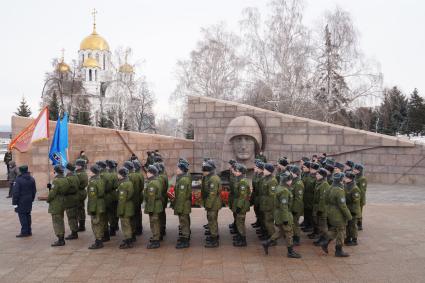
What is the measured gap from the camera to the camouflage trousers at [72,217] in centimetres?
782

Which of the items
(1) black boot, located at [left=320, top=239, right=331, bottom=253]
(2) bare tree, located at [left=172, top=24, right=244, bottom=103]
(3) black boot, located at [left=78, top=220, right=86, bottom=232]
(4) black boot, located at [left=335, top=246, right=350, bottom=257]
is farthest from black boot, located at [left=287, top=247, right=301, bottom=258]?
(2) bare tree, located at [left=172, top=24, right=244, bottom=103]

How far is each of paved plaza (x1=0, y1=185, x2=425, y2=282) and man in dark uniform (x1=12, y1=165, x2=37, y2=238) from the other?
27 centimetres

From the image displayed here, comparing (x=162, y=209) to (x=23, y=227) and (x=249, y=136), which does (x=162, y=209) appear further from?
(x=249, y=136)

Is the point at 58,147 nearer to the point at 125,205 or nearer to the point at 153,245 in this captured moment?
the point at 125,205


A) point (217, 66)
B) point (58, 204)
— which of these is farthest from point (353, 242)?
point (217, 66)

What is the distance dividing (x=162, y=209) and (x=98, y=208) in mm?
1151

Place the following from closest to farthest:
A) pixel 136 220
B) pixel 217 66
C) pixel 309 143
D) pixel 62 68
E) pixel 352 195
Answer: pixel 352 195 → pixel 136 220 → pixel 309 143 → pixel 217 66 → pixel 62 68

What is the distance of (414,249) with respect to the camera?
6.89 meters

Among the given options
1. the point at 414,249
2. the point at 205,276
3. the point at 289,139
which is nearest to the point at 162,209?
the point at 205,276

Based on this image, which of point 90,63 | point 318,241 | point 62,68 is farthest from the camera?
point 90,63

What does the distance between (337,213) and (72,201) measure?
195 inches

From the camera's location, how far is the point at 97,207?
7211mm

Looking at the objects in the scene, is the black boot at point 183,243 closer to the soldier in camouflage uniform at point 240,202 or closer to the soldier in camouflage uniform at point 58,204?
the soldier in camouflage uniform at point 240,202

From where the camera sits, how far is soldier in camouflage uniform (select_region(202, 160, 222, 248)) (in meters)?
7.14
